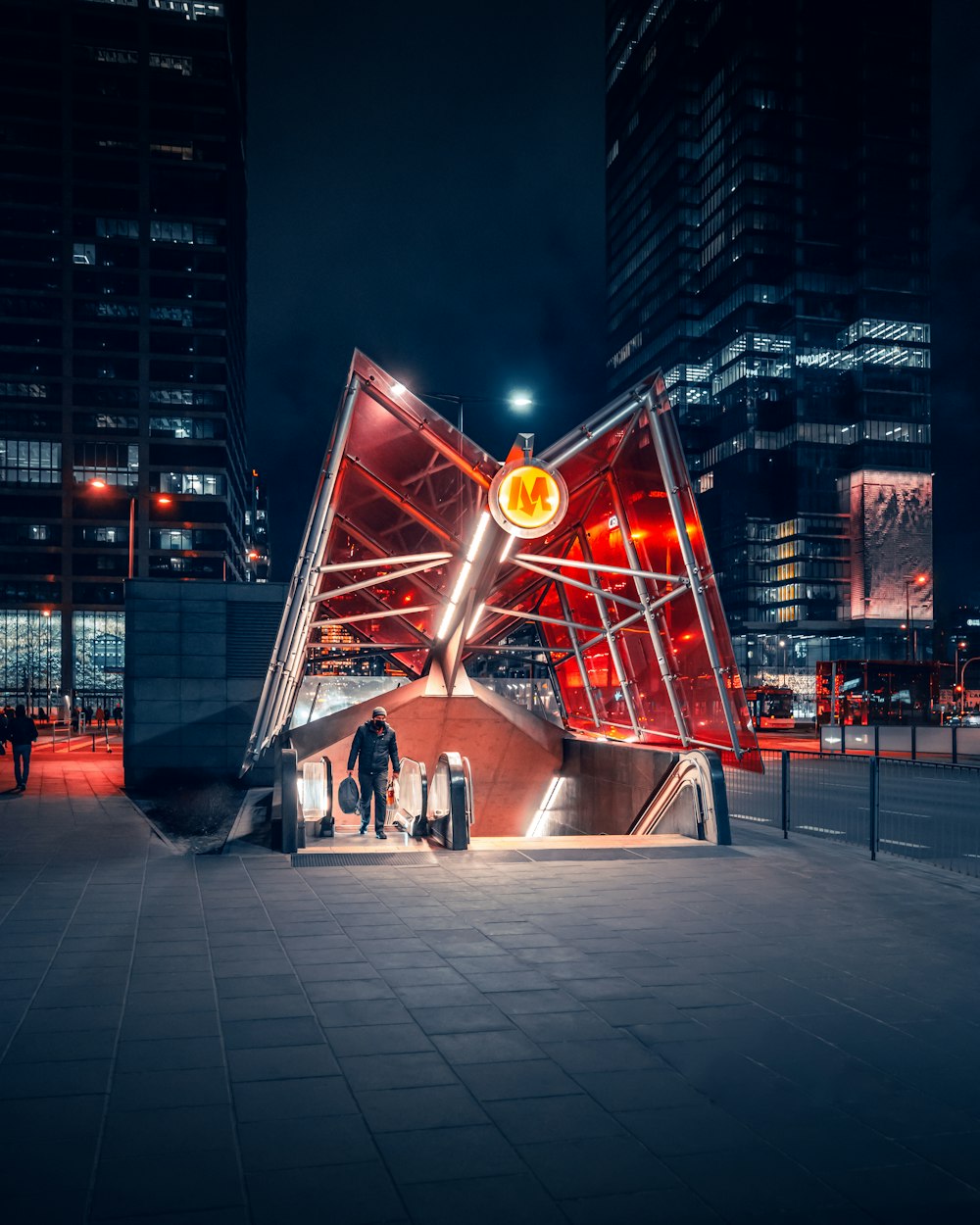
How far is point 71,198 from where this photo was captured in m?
91.2

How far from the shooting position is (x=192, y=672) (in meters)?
24.1

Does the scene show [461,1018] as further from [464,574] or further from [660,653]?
[660,653]

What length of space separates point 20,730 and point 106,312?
81.1m

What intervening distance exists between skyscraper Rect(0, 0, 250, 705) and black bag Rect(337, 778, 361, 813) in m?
78.6

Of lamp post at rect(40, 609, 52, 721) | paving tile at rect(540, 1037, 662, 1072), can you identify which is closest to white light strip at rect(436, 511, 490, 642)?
paving tile at rect(540, 1037, 662, 1072)

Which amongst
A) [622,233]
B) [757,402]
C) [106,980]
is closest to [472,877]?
[106,980]

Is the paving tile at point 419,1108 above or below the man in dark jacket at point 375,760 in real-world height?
below

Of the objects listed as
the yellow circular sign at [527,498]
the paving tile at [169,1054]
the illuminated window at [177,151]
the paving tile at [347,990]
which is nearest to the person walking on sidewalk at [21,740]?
the yellow circular sign at [527,498]

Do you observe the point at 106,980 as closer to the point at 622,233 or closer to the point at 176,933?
the point at 176,933

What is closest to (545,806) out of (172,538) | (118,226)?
(172,538)

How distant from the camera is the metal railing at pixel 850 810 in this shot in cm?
1257

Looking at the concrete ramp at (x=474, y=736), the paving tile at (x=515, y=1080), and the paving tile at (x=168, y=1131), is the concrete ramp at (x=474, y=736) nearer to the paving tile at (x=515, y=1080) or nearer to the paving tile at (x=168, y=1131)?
the paving tile at (x=515, y=1080)

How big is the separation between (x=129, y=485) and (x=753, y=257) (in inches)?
3018

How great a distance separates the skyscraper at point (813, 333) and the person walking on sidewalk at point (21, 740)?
9773 centimetres
